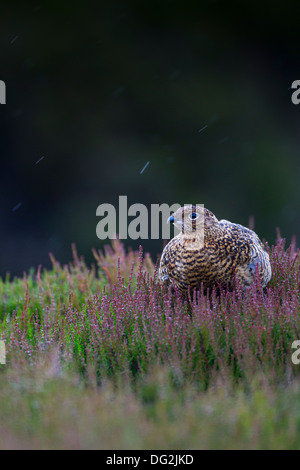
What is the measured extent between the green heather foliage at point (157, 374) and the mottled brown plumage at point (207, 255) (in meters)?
0.10

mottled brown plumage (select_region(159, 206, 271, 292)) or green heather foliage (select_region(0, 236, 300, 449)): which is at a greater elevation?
mottled brown plumage (select_region(159, 206, 271, 292))

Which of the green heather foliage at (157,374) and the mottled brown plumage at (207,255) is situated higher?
the mottled brown plumage at (207,255)

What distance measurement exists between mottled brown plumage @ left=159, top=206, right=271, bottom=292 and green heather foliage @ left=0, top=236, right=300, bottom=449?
0.10m

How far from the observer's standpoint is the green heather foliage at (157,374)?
2.03 metres

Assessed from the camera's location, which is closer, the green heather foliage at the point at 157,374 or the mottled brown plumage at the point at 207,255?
the green heather foliage at the point at 157,374

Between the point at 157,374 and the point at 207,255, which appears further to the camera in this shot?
the point at 207,255

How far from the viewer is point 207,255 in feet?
10.5

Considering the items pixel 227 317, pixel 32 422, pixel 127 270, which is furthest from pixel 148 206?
pixel 32 422

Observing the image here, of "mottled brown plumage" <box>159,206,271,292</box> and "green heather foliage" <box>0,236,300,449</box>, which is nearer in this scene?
"green heather foliage" <box>0,236,300,449</box>

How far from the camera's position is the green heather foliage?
2.03 metres

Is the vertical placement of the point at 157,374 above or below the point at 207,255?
below

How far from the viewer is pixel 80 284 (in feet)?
14.6

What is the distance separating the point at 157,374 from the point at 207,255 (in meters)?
0.97

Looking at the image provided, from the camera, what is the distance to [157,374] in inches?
95.3
